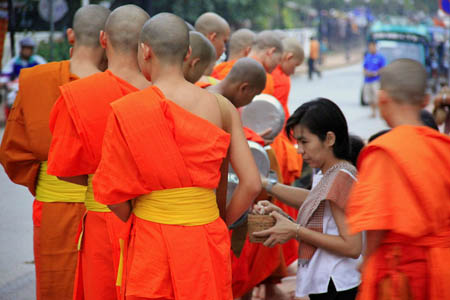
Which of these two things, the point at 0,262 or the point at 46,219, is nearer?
the point at 46,219

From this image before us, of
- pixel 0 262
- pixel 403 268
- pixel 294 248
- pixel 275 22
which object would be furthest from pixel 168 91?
pixel 275 22

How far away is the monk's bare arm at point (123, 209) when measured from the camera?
9.52 feet

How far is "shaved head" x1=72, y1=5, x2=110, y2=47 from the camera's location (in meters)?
3.79

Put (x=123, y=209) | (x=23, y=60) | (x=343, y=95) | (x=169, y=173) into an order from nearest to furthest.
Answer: (x=169, y=173) < (x=123, y=209) < (x=23, y=60) < (x=343, y=95)

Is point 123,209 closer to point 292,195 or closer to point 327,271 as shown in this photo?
point 327,271

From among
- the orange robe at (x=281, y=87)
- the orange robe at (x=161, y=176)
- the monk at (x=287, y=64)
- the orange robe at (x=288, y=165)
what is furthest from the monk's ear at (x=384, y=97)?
the monk at (x=287, y=64)

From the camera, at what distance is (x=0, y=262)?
6.00 metres

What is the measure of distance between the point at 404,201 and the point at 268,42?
4.20m

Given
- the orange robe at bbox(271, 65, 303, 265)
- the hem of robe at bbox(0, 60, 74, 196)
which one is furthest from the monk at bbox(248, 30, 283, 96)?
the hem of robe at bbox(0, 60, 74, 196)

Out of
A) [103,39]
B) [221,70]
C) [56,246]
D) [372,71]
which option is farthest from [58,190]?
[372,71]

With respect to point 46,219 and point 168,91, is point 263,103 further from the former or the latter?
point 168,91

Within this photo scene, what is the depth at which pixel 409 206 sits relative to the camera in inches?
96.3

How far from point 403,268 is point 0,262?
430 centimetres

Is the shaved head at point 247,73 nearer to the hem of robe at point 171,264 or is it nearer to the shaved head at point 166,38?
the shaved head at point 166,38
